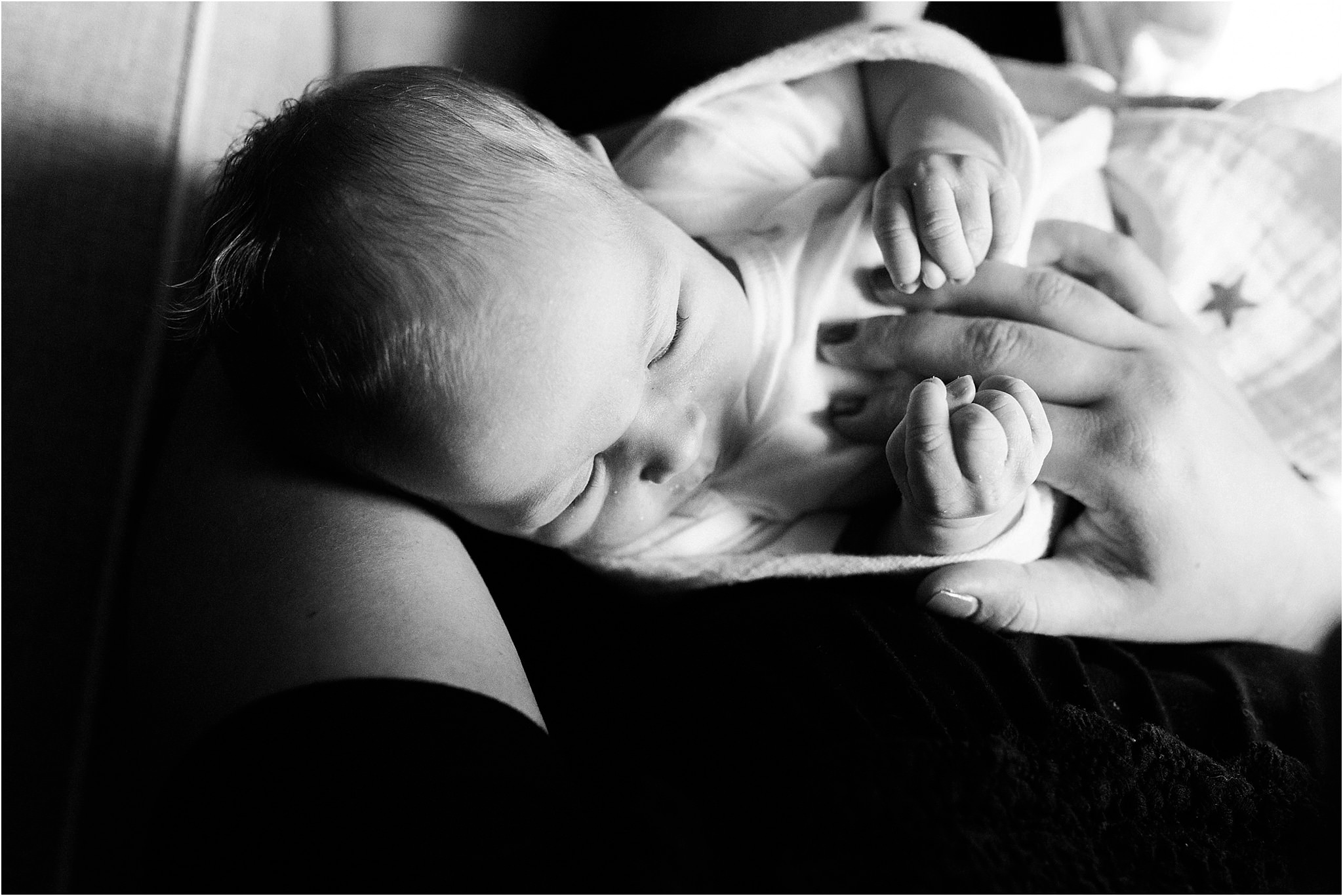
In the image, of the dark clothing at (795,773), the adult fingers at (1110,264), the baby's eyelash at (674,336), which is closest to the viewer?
the dark clothing at (795,773)

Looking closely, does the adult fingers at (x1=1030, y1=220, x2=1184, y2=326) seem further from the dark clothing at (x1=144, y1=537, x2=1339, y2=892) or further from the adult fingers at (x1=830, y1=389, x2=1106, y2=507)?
the dark clothing at (x1=144, y1=537, x2=1339, y2=892)

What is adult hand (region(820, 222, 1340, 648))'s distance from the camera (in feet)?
2.10

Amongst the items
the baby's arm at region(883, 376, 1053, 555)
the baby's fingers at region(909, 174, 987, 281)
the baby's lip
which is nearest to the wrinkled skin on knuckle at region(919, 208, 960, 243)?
the baby's fingers at region(909, 174, 987, 281)

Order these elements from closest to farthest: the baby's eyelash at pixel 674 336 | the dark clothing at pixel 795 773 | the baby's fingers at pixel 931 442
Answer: the dark clothing at pixel 795 773 → the baby's fingers at pixel 931 442 → the baby's eyelash at pixel 674 336

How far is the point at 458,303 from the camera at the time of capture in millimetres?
553

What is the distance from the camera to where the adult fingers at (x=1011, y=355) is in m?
0.66

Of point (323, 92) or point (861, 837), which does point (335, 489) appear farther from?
point (861, 837)

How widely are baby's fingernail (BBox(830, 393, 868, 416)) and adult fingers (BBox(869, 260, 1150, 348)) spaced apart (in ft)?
0.30

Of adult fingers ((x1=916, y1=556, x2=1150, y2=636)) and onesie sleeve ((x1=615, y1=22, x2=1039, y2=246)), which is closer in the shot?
adult fingers ((x1=916, y1=556, x2=1150, y2=636))


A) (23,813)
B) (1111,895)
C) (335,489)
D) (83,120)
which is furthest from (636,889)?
(83,120)

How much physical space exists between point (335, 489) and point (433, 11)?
0.62 meters

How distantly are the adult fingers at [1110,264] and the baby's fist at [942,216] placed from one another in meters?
0.08

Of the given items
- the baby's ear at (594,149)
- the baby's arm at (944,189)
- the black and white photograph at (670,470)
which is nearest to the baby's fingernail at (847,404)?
the black and white photograph at (670,470)

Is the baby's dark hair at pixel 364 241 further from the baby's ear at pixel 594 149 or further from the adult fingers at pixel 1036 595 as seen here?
the adult fingers at pixel 1036 595
